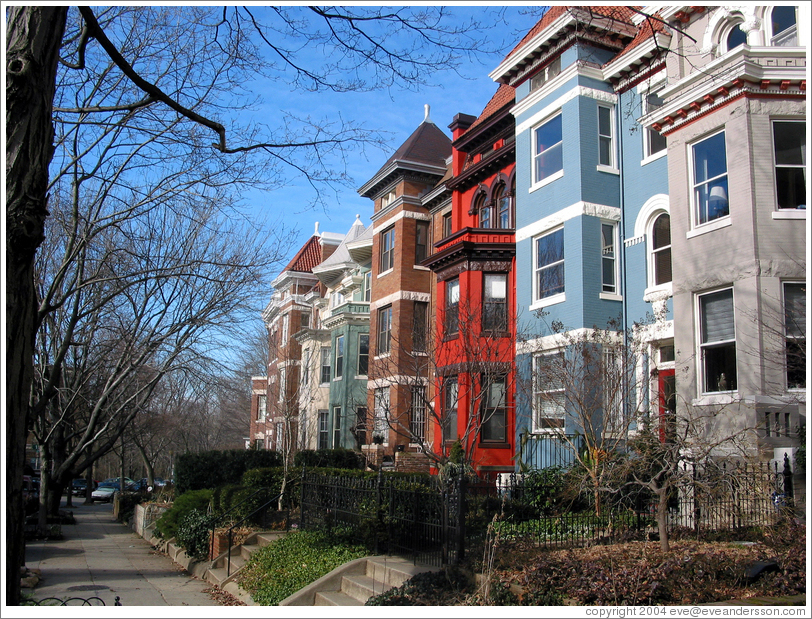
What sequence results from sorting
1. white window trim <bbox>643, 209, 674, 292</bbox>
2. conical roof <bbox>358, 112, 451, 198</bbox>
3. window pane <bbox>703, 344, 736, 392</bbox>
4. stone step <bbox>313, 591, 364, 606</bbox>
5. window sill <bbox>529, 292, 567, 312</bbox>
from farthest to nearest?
conical roof <bbox>358, 112, 451, 198</bbox> → window sill <bbox>529, 292, 567, 312</bbox> → white window trim <bbox>643, 209, 674, 292</bbox> → window pane <bbox>703, 344, 736, 392</bbox> → stone step <bbox>313, 591, 364, 606</bbox>

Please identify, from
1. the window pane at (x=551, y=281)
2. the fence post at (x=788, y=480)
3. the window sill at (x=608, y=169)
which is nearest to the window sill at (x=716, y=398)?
the fence post at (x=788, y=480)

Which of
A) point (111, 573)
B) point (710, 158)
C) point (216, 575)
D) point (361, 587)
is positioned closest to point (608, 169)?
point (710, 158)

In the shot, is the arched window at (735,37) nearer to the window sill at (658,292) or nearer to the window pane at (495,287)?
the window sill at (658,292)

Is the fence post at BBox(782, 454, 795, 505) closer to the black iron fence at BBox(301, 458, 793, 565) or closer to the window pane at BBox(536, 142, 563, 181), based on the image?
the black iron fence at BBox(301, 458, 793, 565)

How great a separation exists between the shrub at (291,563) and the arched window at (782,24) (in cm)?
1233

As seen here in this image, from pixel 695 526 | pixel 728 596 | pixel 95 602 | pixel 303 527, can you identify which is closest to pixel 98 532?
pixel 303 527

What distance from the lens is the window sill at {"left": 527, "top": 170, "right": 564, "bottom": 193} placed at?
61.2ft

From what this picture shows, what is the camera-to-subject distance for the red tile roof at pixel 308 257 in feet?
150

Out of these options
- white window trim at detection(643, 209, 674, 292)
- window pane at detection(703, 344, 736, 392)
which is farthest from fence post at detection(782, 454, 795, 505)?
white window trim at detection(643, 209, 674, 292)

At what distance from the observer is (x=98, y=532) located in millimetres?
24281

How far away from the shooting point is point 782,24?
13734 mm

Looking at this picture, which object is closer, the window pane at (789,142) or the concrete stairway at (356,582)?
the concrete stairway at (356,582)

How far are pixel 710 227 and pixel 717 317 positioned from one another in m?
1.75

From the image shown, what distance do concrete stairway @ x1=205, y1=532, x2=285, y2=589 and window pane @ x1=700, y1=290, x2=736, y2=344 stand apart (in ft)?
30.8
